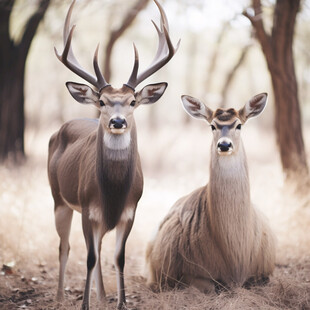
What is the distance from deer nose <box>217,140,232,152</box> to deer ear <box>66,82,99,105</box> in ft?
3.97

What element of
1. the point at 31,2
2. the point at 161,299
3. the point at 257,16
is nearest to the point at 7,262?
the point at 161,299

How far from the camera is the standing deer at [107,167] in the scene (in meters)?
3.94

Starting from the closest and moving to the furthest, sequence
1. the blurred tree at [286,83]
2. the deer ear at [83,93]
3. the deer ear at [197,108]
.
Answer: the deer ear at [83,93]
the deer ear at [197,108]
the blurred tree at [286,83]

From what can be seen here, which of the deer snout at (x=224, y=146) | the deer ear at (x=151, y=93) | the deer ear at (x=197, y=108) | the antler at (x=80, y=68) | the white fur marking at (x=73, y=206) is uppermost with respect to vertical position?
the antler at (x=80, y=68)

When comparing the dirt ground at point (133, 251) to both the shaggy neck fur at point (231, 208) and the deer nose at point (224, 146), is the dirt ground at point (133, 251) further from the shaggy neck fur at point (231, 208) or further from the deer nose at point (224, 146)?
the deer nose at point (224, 146)

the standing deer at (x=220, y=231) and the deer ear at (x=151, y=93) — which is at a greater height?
the deer ear at (x=151, y=93)

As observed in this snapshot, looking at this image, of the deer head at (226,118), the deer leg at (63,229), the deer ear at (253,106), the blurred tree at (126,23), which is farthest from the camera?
the blurred tree at (126,23)

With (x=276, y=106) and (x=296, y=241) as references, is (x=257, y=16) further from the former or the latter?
(x=296, y=241)

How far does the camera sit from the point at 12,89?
9.93m

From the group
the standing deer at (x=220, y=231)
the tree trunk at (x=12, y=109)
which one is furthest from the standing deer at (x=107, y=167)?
the tree trunk at (x=12, y=109)

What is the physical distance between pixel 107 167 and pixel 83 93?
79cm

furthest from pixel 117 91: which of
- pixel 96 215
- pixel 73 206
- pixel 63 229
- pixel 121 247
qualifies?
pixel 63 229

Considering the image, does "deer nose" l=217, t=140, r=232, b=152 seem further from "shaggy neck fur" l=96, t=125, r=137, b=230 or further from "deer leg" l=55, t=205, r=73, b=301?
"deer leg" l=55, t=205, r=73, b=301

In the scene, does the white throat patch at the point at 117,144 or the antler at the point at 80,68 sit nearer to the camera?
the white throat patch at the point at 117,144
